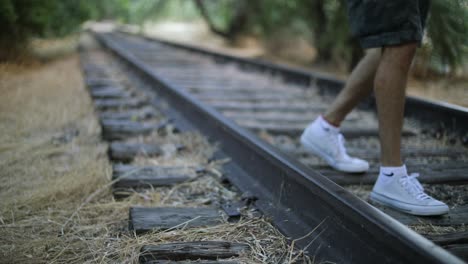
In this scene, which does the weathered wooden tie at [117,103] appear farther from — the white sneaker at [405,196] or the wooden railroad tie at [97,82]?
the white sneaker at [405,196]

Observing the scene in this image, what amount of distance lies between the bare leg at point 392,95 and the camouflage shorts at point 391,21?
0.19 ft

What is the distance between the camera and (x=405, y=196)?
6.46 ft

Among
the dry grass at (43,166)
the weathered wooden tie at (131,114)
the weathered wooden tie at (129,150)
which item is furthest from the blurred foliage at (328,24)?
the dry grass at (43,166)

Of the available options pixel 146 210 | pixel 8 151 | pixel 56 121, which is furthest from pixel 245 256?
pixel 56 121

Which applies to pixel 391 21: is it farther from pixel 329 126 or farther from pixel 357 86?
pixel 329 126

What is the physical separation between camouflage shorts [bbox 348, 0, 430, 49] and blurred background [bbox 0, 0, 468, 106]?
2.13 meters

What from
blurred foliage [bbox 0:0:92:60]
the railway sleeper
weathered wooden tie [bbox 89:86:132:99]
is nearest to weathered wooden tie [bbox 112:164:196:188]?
the railway sleeper

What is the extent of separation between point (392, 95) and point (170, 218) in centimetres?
110

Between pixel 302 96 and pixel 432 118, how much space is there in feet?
5.37

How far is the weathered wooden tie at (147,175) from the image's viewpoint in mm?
2311

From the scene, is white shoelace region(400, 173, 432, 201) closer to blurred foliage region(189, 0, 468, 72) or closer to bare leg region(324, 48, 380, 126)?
bare leg region(324, 48, 380, 126)

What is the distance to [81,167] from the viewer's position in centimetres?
246

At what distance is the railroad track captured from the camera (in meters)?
1.49

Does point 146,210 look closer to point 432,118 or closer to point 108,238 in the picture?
point 108,238
